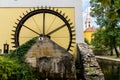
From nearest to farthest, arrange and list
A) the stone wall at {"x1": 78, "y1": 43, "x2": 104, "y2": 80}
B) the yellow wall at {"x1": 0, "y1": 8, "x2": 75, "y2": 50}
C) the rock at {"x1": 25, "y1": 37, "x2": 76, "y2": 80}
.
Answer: the rock at {"x1": 25, "y1": 37, "x2": 76, "y2": 80}, the stone wall at {"x1": 78, "y1": 43, "x2": 104, "y2": 80}, the yellow wall at {"x1": 0, "y1": 8, "x2": 75, "y2": 50}

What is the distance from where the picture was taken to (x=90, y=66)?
35.1ft

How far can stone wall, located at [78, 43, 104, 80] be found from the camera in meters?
10.1

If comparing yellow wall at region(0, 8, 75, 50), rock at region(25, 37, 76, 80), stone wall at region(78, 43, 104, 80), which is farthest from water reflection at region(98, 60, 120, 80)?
rock at region(25, 37, 76, 80)


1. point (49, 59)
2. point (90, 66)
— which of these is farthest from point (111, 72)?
point (49, 59)

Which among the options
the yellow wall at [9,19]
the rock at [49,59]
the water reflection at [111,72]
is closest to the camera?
the rock at [49,59]

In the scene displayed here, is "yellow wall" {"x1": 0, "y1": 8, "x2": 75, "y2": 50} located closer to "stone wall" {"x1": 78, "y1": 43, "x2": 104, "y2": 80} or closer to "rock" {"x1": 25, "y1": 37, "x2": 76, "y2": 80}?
"stone wall" {"x1": 78, "y1": 43, "x2": 104, "y2": 80}

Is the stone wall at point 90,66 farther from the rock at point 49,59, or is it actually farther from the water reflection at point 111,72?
the water reflection at point 111,72

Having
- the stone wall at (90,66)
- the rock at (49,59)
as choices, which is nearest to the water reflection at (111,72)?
the stone wall at (90,66)

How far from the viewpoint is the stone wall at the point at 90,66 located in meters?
10.1

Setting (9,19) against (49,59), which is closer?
(49,59)

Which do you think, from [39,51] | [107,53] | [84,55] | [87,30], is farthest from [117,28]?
[87,30]

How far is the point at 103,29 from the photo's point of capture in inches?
1421

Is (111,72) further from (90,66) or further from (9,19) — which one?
(90,66)

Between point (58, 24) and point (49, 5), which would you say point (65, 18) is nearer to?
point (58, 24)
